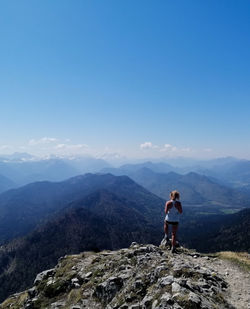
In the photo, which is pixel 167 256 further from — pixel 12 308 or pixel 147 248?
pixel 12 308

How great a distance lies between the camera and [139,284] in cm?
1742

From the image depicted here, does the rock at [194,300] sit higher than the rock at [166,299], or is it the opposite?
the rock at [194,300]

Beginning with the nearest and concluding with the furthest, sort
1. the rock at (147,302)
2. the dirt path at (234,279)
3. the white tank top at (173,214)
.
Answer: the dirt path at (234,279)
the rock at (147,302)
the white tank top at (173,214)

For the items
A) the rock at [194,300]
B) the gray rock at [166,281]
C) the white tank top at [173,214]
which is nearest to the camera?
the rock at [194,300]

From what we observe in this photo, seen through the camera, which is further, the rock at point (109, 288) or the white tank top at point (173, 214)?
the white tank top at point (173, 214)

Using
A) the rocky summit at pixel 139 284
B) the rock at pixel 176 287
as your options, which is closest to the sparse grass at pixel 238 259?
the rocky summit at pixel 139 284

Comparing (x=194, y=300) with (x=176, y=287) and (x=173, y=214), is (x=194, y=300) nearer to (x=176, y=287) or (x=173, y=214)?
(x=176, y=287)

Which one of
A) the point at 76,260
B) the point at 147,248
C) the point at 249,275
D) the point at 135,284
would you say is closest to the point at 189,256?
the point at 147,248

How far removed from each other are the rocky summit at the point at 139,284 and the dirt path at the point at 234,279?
320 mm

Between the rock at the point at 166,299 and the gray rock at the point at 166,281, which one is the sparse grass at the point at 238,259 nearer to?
the gray rock at the point at 166,281

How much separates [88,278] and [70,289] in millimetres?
2251

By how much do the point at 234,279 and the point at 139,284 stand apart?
24.0 feet

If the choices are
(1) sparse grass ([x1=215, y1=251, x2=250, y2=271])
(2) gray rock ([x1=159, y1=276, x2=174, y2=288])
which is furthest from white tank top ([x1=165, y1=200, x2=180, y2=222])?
(1) sparse grass ([x1=215, y1=251, x2=250, y2=271])

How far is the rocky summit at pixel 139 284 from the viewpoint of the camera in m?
13.9
